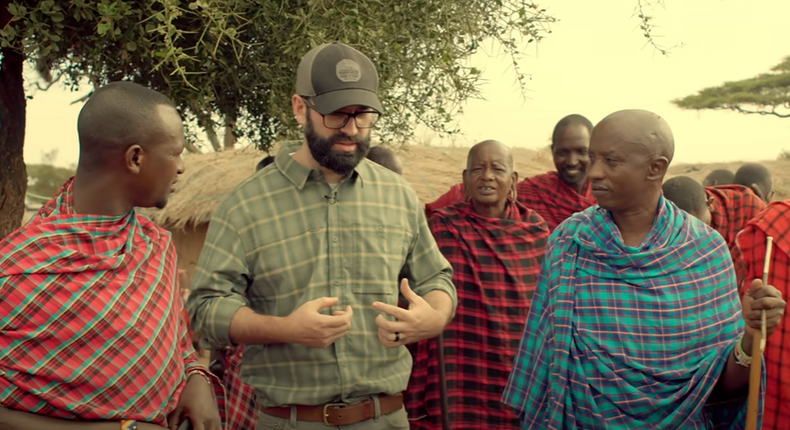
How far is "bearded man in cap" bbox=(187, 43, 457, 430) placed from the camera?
300 centimetres

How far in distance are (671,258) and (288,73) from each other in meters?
2.75

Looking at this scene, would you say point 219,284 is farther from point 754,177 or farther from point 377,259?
point 754,177

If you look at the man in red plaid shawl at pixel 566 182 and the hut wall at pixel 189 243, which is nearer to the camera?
the man in red plaid shawl at pixel 566 182

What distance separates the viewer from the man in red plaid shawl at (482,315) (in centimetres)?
504

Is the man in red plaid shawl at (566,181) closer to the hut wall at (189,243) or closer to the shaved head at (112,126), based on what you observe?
the shaved head at (112,126)

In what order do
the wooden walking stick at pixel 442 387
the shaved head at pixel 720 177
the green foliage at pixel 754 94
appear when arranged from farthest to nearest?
the green foliage at pixel 754 94
the shaved head at pixel 720 177
the wooden walking stick at pixel 442 387

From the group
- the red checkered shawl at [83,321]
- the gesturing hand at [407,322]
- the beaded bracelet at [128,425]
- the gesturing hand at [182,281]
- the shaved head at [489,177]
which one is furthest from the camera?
the shaved head at [489,177]

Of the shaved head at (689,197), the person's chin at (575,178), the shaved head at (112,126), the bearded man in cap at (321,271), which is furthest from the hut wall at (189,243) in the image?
the shaved head at (112,126)

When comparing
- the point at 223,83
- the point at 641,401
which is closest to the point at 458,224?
the point at 223,83

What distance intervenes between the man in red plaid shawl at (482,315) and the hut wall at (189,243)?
7503mm

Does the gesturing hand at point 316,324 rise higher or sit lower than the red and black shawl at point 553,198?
lower

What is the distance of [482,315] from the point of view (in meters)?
5.09

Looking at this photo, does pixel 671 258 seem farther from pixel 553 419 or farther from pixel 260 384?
pixel 260 384

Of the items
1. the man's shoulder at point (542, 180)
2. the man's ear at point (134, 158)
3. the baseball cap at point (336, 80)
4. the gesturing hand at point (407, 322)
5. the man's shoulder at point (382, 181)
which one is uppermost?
the baseball cap at point (336, 80)
